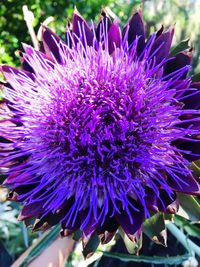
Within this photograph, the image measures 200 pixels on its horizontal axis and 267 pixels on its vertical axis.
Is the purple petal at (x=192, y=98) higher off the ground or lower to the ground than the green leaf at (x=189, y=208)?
higher

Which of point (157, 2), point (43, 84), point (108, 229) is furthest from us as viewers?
point (157, 2)

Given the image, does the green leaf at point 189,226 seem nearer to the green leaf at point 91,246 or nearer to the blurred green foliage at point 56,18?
the green leaf at point 91,246

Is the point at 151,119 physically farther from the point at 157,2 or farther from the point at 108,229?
the point at 157,2

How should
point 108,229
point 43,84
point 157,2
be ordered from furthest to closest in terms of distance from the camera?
1. point 157,2
2. point 43,84
3. point 108,229

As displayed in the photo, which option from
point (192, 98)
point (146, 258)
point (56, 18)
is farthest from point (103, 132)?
point (56, 18)

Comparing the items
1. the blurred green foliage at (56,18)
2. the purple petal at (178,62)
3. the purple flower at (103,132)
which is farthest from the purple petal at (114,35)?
the blurred green foliage at (56,18)

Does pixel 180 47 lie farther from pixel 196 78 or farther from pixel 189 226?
A: pixel 189 226

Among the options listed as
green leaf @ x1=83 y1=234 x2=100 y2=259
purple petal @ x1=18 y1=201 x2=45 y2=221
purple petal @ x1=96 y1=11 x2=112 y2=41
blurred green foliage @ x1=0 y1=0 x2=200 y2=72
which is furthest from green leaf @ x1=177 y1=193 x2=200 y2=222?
blurred green foliage @ x1=0 y1=0 x2=200 y2=72

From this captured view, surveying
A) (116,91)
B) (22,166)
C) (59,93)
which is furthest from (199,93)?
(22,166)
